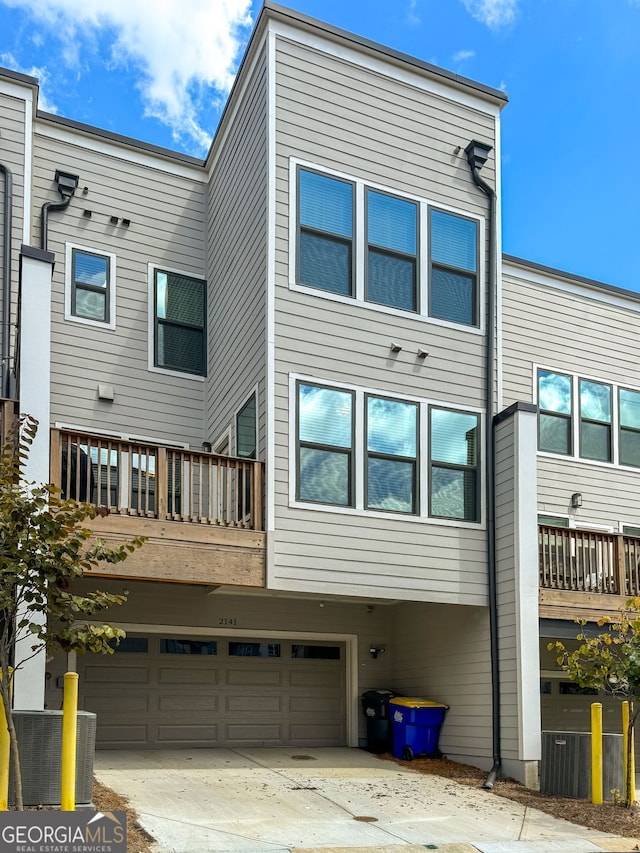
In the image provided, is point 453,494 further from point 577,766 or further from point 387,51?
point 387,51

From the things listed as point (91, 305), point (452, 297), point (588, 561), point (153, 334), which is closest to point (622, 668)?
point (588, 561)

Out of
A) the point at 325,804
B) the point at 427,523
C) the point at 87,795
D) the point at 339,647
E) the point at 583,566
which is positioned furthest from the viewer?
the point at 339,647

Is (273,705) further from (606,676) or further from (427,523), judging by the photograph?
(606,676)

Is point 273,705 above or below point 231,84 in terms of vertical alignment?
below

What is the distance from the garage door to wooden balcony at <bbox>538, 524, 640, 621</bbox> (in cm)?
352

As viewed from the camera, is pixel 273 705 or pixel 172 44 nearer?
pixel 273 705

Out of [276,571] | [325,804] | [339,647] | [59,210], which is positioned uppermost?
[59,210]

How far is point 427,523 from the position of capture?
A: 39.9 feet

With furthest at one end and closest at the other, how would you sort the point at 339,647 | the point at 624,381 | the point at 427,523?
the point at 624,381, the point at 339,647, the point at 427,523

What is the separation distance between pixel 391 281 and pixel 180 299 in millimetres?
3509

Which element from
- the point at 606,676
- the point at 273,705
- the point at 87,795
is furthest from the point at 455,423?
the point at 87,795

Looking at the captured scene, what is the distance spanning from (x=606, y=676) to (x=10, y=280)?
8936 millimetres

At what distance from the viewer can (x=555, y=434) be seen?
15.8m

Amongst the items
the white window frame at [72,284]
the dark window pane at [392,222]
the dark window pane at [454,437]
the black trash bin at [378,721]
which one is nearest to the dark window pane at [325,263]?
the dark window pane at [392,222]
